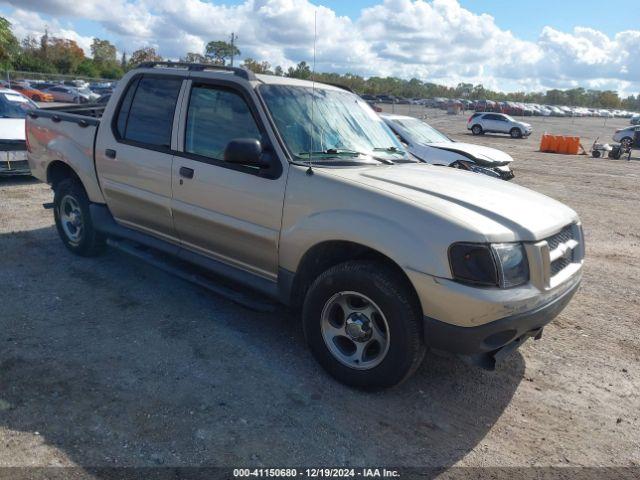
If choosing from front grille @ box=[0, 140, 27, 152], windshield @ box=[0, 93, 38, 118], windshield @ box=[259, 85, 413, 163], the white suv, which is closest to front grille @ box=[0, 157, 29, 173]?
front grille @ box=[0, 140, 27, 152]

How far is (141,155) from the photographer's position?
4629mm

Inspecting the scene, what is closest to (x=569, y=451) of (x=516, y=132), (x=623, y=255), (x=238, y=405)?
(x=238, y=405)

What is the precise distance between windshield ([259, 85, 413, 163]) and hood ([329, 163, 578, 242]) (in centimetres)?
25

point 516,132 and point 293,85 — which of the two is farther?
point 516,132

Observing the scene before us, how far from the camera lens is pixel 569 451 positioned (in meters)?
3.06

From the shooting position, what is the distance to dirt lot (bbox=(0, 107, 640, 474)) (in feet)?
9.64

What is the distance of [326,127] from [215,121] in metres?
0.89

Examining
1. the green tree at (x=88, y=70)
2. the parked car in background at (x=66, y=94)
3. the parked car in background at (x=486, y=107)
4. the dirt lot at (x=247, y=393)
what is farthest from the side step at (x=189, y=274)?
the green tree at (x=88, y=70)

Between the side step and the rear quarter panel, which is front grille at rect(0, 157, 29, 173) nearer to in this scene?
the rear quarter panel

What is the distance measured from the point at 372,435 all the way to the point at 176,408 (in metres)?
1.21

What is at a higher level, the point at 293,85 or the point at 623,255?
the point at 293,85

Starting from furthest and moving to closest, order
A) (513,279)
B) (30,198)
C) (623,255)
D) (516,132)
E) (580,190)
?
(516,132)
(580,190)
(30,198)
(623,255)
(513,279)

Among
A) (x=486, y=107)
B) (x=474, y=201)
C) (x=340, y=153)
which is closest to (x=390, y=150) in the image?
(x=340, y=153)

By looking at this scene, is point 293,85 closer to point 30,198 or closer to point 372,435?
point 372,435
